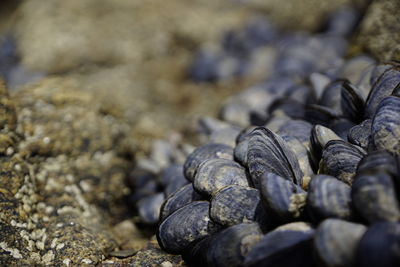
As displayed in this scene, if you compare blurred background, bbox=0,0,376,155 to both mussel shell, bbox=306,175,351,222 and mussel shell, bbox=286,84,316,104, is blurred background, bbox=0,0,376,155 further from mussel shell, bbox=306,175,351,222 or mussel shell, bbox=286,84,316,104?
mussel shell, bbox=306,175,351,222

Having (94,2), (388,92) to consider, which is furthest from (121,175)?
(94,2)

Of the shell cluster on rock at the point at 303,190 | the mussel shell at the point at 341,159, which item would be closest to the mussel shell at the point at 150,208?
the shell cluster on rock at the point at 303,190

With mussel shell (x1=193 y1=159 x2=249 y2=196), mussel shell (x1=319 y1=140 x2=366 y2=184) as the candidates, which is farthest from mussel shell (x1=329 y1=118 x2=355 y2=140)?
mussel shell (x1=193 y1=159 x2=249 y2=196)

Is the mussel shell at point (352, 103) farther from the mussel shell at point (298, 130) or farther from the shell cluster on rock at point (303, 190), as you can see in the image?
the mussel shell at point (298, 130)

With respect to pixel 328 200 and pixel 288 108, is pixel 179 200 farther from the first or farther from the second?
pixel 288 108

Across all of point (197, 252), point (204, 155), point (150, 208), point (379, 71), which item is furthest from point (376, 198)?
point (150, 208)

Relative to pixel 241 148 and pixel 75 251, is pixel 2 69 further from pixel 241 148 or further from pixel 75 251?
pixel 241 148
